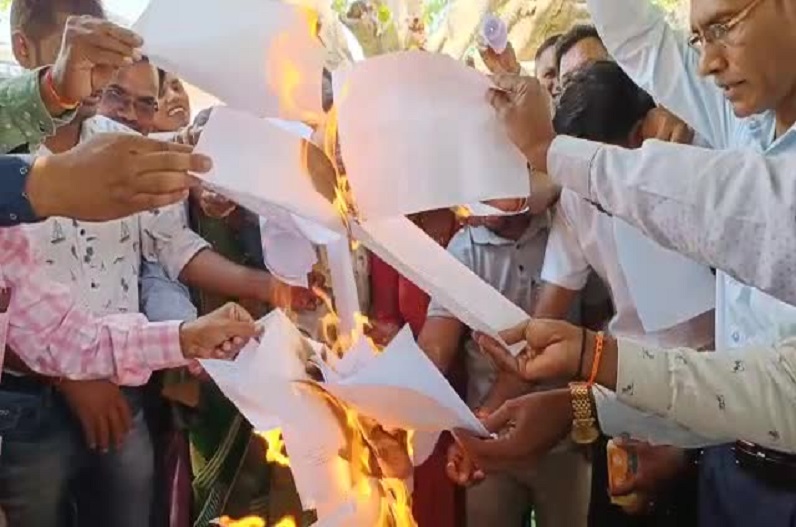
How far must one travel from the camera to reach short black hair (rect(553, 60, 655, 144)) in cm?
Answer: 166

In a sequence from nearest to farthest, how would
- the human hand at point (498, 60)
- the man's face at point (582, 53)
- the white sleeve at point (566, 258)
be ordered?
the human hand at point (498, 60) < the white sleeve at point (566, 258) < the man's face at point (582, 53)

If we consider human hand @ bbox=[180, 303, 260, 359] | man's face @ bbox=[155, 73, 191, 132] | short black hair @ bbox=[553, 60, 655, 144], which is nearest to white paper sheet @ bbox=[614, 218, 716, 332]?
short black hair @ bbox=[553, 60, 655, 144]

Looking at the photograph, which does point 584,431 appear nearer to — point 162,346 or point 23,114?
point 162,346

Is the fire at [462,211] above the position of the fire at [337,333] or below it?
below

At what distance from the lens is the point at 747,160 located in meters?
0.93

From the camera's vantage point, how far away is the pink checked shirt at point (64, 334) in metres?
1.41

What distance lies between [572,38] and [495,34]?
0.89 metres

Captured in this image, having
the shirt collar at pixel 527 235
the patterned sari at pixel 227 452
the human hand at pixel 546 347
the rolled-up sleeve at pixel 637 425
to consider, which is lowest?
the patterned sari at pixel 227 452

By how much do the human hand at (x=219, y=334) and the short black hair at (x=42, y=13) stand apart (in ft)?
1.97

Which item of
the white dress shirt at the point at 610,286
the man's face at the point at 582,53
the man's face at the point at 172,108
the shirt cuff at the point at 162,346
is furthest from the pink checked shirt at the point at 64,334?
the man's face at the point at 582,53

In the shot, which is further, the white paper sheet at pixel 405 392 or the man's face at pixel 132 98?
the man's face at pixel 132 98

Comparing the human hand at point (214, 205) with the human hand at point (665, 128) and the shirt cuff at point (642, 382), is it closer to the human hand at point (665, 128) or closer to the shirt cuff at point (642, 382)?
the human hand at point (665, 128)

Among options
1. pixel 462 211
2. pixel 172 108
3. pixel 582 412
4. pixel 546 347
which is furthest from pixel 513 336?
pixel 172 108

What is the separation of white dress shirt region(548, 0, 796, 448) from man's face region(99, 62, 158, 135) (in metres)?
1.13
